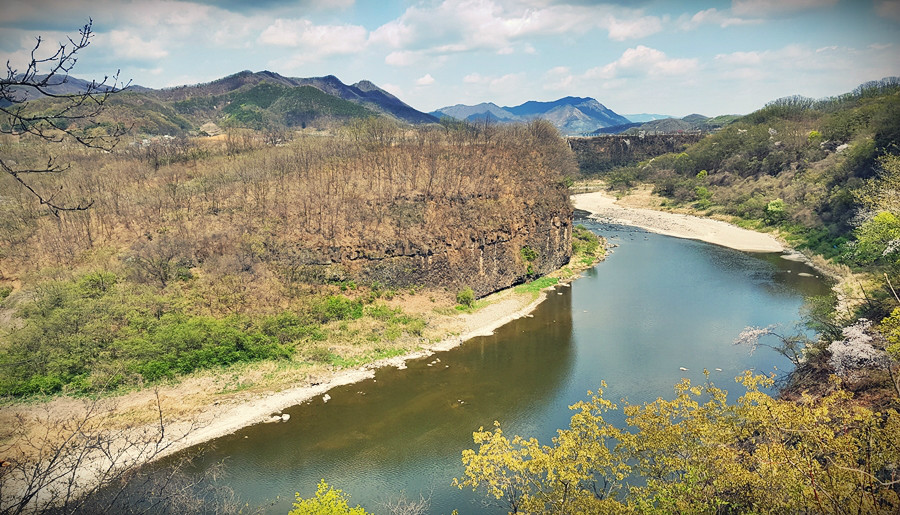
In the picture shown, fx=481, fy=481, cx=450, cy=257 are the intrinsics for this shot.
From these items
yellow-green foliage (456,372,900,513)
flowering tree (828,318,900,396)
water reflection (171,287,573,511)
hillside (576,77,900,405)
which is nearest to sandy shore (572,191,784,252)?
hillside (576,77,900,405)

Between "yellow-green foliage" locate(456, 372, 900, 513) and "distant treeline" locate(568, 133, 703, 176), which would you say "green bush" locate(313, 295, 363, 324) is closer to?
"yellow-green foliage" locate(456, 372, 900, 513)

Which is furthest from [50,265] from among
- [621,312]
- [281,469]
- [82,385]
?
[621,312]

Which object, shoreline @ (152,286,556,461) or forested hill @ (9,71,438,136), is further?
forested hill @ (9,71,438,136)

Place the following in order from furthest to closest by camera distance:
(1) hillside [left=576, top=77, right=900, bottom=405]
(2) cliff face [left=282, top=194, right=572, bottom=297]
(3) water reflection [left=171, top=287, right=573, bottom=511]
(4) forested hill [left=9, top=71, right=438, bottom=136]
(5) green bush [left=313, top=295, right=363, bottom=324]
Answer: (4) forested hill [left=9, top=71, right=438, bottom=136]
(2) cliff face [left=282, top=194, right=572, bottom=297]
(5) green bush [left=313, top=295, right=363, bottom=324]
(1) hillside [left=576, top=77, right=900, bottom=405]
(3) water reflection [left=171, top=287, right=573, bottom=511]

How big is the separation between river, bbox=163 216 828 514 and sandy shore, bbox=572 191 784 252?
504 inches

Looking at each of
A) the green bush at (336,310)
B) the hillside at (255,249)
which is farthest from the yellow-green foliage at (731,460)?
the green bush at (336,310)

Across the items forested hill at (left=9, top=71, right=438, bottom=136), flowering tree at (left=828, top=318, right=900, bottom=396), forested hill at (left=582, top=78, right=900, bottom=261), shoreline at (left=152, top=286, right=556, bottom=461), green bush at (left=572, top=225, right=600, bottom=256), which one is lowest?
shoreline at (left=152, top=286, right=556, bottom=461)

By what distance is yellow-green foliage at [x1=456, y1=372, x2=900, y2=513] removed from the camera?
11.4m

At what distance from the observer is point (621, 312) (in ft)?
137

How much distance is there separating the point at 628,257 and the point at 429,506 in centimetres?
4652

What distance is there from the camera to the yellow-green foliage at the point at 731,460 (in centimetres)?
1138

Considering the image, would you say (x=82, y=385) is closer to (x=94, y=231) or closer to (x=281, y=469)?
(x=281, y=469)

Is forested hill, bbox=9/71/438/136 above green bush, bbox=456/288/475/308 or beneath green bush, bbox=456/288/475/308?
above

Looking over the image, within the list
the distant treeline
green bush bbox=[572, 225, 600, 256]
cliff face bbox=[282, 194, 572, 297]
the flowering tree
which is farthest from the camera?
the distant treeline
